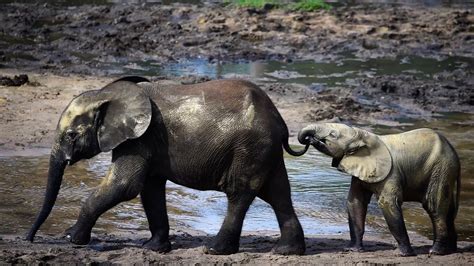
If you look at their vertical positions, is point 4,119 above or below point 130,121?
below

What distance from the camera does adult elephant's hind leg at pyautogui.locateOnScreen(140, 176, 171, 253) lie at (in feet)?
28.8

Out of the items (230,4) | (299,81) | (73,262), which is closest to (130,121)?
(73,262)

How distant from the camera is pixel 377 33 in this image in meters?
23.0

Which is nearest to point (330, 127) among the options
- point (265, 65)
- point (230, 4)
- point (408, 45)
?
point (265, 65)

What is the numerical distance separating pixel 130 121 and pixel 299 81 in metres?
9.87

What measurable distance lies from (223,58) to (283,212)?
38.7 ft

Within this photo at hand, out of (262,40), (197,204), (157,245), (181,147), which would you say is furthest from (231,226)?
(262,40)

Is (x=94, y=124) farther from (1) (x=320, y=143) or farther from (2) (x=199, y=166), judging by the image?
(1) (x=320, y=143)

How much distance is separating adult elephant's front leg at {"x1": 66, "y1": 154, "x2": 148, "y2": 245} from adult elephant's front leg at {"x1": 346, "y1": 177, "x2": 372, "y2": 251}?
5.77 feet

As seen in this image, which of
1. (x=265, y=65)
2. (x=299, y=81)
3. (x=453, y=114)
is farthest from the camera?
(x=265, y=65)

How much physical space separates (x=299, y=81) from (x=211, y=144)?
9787 millimetres

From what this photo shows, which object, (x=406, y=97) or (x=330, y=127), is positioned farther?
(x=406, y=97)

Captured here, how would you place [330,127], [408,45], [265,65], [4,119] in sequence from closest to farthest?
1. [330,127]
2. [4,119]
3. [265,65]
4. [408,45]

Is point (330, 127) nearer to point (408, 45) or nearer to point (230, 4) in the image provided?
point (408, 45)
